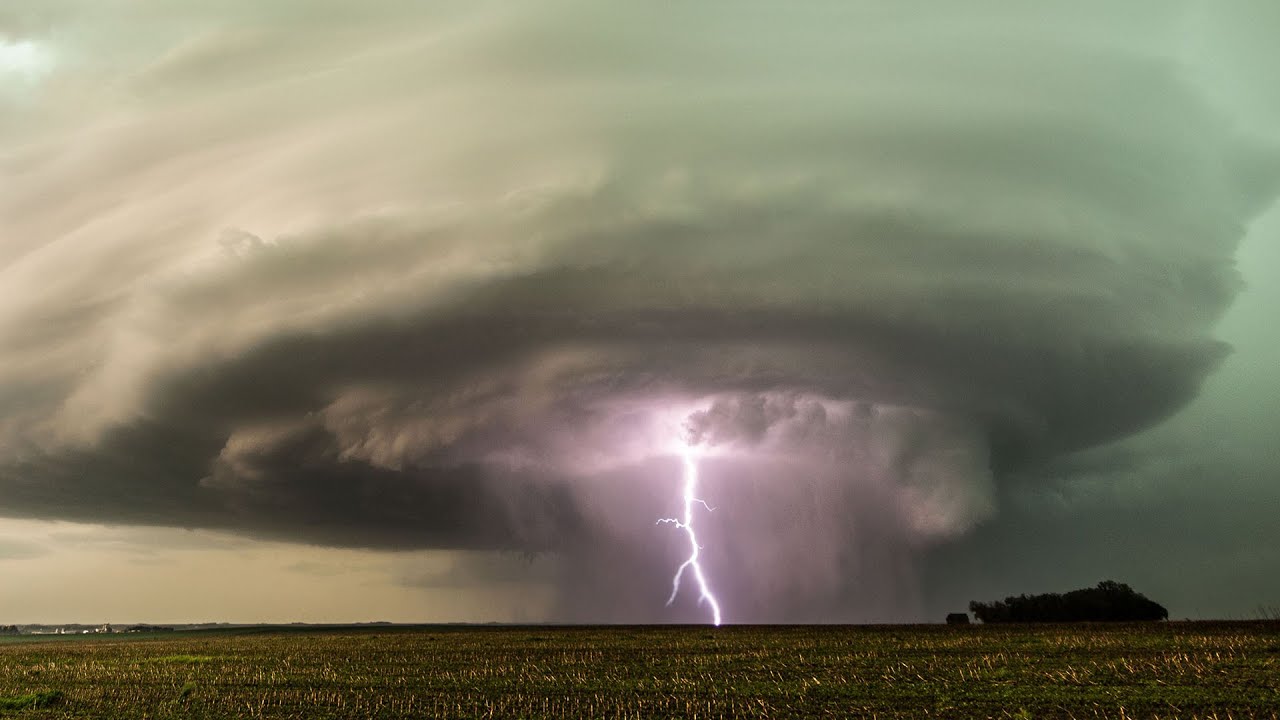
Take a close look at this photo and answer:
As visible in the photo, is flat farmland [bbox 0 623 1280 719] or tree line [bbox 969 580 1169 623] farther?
tree line [bbox 969 580 1169 623]

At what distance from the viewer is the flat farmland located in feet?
131

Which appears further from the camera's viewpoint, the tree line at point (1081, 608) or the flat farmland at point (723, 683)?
the tree line at point (1081, 608)

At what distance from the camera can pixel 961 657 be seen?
64500 millimetres

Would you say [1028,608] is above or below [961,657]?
above

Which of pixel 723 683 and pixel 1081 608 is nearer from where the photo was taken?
pixel 723 683

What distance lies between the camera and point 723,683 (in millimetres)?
50344

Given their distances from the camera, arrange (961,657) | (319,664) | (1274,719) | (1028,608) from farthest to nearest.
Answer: (1028,608)
(319,664)
(961,657)
(1274,719)

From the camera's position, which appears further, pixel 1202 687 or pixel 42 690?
pixel 42 690

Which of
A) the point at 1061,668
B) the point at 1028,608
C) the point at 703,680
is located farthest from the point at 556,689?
the point at 1028,608

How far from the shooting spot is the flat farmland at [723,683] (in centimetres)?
3978

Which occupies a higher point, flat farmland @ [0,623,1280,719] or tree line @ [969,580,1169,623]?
tree line @ [969,580,1169,623]

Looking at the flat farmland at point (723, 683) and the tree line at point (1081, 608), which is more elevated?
the tree line at point (1081, 608)

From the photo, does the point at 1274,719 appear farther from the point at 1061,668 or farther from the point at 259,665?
the point at 259,665

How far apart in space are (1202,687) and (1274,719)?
31.0 feet
